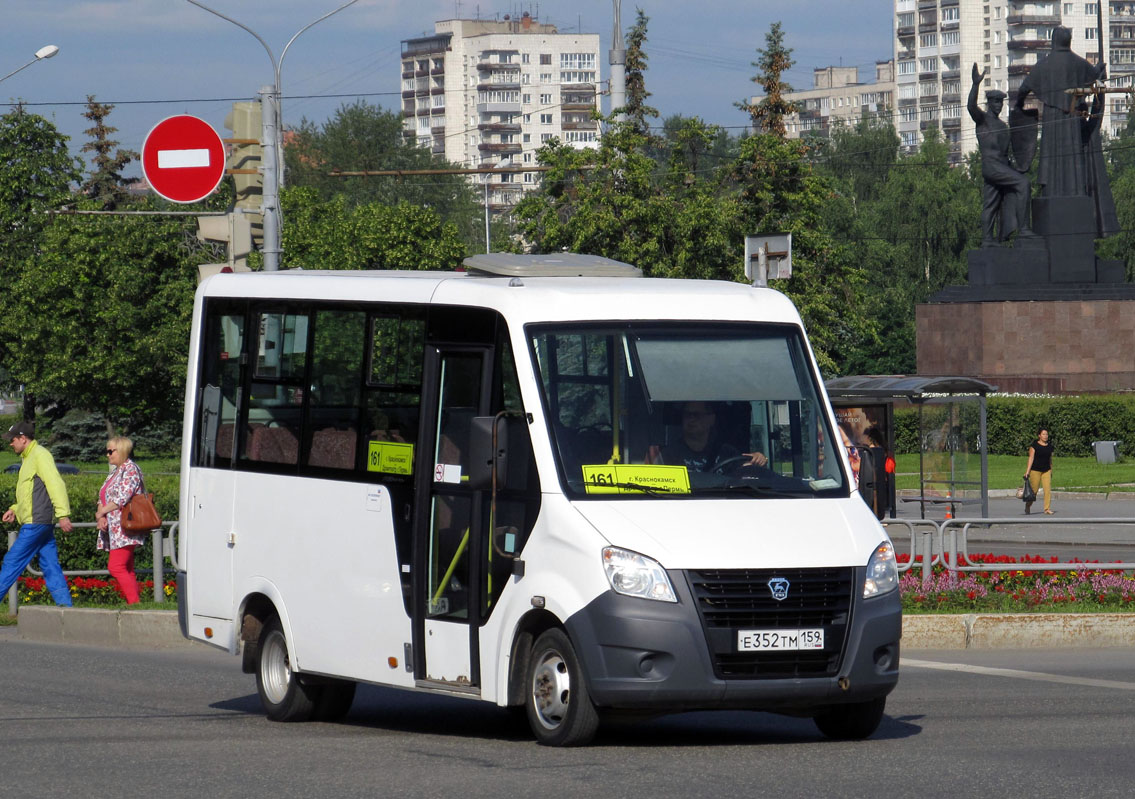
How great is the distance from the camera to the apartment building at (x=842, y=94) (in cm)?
18175

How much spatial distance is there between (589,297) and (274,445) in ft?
7.88

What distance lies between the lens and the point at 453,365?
9.12 metres

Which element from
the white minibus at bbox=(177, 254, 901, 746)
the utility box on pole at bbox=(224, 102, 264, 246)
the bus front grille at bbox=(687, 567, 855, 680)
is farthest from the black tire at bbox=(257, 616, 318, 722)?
the utility box on pole at bbox=(224, 102, 264, 246)

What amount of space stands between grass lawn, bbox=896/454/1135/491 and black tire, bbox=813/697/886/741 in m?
22.9

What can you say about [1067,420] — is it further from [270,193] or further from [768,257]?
[270,193]

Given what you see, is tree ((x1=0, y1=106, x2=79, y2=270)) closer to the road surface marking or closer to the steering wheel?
the road surface marking

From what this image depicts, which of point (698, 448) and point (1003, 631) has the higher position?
point (698, 448)

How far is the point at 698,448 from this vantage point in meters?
8.49

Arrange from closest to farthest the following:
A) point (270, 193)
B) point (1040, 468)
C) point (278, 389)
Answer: point (278, 389) < point (270, 193) < point (1040, 468)

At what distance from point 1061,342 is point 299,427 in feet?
122

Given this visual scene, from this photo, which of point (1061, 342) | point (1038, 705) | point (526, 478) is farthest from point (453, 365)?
point (1061, 342)

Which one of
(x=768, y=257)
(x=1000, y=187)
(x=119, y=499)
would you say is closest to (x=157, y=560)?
(x=119, y=499)

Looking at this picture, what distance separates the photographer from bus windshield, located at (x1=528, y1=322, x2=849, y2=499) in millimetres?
8383

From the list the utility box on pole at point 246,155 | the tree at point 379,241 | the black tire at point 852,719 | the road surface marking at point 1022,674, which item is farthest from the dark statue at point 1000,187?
the black tire at point 852,719
